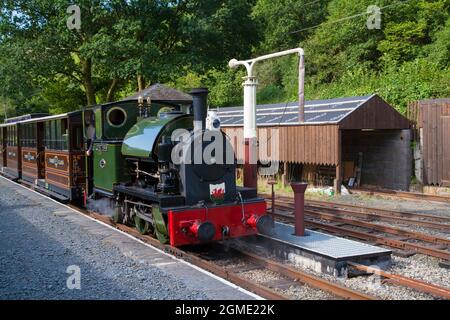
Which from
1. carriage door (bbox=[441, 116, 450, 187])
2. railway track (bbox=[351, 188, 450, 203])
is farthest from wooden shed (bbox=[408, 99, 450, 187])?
railway track (bbox=[351, 188, 450, 203])

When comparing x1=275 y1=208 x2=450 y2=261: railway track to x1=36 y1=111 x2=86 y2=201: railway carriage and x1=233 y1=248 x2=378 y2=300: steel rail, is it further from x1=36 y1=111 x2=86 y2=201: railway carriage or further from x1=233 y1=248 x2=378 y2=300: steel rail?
x1=36 y1=111 x2=86 y2=201: railway carriage

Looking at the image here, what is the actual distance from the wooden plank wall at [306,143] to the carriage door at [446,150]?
Result: 135 inches

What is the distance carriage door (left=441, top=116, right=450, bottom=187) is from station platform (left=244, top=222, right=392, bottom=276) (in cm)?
864

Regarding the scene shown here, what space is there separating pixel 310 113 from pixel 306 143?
1.78 metres

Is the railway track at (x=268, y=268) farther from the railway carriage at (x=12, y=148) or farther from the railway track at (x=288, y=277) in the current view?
the railway carriage at (x=12, y=148)

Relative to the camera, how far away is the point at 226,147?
7738mm

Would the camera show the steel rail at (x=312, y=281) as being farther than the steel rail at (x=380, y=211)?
No

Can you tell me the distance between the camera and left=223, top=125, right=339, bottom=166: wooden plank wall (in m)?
15.0

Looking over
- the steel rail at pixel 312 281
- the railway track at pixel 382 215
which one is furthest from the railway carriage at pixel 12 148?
the steel rail at pixel 312 281

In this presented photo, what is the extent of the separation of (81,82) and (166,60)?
340 inches

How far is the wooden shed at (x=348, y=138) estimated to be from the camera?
15.2 metres

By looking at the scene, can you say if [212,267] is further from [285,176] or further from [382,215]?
[285,176]

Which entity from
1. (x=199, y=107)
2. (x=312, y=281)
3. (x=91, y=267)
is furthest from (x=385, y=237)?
(x=91, y=267)

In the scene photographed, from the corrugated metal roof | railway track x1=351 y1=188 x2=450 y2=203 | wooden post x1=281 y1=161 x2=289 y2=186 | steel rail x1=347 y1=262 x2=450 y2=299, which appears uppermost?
the corrugated metal roof
